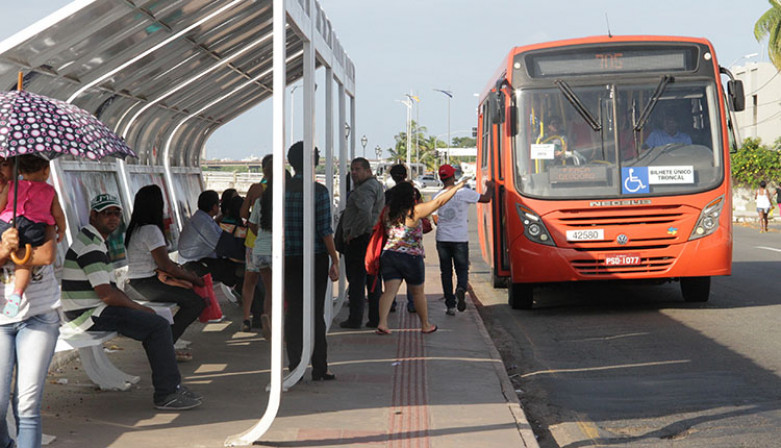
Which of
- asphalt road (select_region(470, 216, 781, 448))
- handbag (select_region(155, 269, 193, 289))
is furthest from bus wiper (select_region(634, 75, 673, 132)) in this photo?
handbag (select_region(155, 269, 193, 289))

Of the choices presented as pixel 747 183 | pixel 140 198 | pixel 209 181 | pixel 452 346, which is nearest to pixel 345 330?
pixel 452 346

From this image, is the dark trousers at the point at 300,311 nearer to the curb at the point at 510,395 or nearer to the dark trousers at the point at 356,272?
A: the curb at the point at 510,395

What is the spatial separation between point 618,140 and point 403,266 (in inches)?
143

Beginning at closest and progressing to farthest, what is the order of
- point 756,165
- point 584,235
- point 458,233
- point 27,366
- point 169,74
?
1. point 27,366
2. point 169,74
3. point 458,233
4. point 584,235
5. point 756,165

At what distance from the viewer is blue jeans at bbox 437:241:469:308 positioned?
12125 mm

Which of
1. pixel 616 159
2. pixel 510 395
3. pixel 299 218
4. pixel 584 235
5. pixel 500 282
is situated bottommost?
pixel 510 395

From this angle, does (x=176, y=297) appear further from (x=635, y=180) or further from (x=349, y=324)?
(x=635, y=180)

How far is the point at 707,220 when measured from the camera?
12.1 meters

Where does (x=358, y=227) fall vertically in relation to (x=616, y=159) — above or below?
below

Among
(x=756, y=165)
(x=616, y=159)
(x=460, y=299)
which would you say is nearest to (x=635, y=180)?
(x=616, y=159)

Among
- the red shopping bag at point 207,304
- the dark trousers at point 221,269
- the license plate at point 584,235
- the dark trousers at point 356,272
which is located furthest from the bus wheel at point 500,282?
the red shopping bag at point 207,304

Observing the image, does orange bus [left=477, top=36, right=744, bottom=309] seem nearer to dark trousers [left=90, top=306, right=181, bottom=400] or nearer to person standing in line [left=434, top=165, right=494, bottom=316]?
person standing in line [left=434, top=165, right=494, bottom=316]

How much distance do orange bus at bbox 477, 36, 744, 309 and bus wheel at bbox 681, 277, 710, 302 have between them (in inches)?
19.7

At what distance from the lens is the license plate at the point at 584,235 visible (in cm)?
1220
